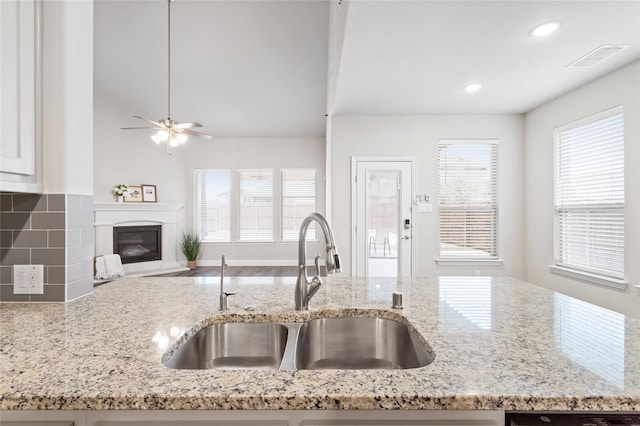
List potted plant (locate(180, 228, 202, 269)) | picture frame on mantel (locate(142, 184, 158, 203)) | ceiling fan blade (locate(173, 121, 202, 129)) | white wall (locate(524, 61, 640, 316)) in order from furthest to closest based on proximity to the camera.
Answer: potted plant (locate(180, 228, 202, 269))
picture frame on mantel (locate(142, 184, 158, 203))
ceiling fan blade (locate(173, 121, 202, 129))
white wall (locate(524, 61, 640, 316))

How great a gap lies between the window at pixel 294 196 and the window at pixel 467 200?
3.40m

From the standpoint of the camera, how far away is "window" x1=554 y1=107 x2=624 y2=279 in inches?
120

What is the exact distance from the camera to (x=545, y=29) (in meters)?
2.29

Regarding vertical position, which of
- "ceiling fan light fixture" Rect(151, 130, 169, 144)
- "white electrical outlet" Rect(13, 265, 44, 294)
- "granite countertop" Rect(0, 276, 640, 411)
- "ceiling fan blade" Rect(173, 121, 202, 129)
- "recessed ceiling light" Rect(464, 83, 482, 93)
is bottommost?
"granite countertop" Rect(0, 276, 640, 411)

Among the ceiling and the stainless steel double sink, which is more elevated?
the ceiling

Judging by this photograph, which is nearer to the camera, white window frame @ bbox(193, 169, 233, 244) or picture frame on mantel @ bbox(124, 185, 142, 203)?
picture frame on mantel @ bbox(124, 185, 142, 203)

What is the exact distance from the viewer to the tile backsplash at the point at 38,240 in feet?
4.21

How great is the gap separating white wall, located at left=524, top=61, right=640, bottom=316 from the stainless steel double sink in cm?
303

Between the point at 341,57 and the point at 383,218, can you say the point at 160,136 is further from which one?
the point at 383,218

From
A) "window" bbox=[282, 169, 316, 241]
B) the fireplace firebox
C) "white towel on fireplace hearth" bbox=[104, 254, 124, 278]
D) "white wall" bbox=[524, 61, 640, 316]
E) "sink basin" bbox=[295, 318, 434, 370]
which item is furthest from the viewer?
"window" bbox=[282, 169, 316, 241]

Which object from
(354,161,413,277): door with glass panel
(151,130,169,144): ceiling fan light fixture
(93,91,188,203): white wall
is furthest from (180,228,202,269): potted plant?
(354,161,413,277): door with glass panel

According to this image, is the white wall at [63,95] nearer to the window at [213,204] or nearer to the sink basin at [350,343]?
the sink basin at [350,343]

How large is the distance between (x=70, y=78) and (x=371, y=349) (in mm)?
1630

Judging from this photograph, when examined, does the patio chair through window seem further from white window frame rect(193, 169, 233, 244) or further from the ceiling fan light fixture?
white window frame rect(193, 169, 233, 244)
